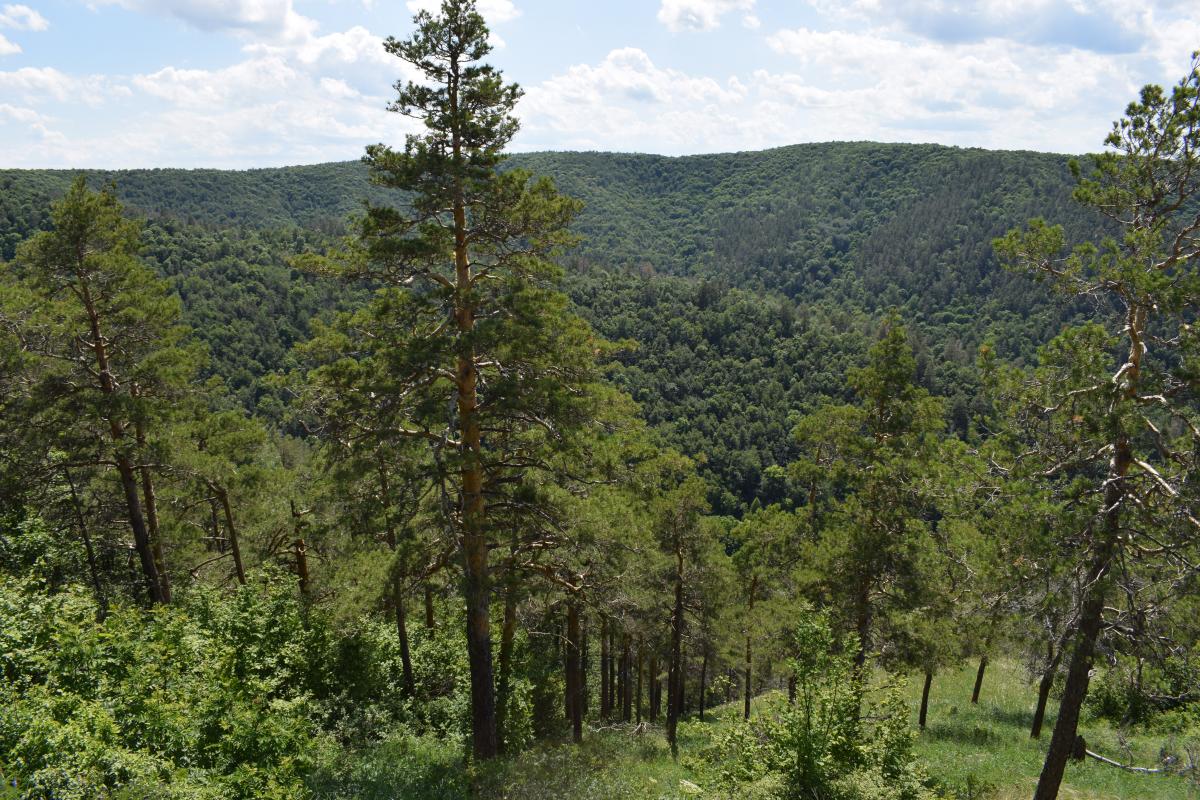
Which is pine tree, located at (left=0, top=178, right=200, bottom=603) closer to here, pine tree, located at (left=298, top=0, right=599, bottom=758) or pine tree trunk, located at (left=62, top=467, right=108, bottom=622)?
pine tree trunk, located at (left=62, top=467, right=108, bottom=622)

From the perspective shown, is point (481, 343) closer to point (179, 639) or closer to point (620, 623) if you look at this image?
point (620, 623)

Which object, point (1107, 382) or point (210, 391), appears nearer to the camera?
point (1107, 382)

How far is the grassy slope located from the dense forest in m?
0.11

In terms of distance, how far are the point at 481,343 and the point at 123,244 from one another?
10.2 metres

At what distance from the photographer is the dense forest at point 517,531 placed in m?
8.02

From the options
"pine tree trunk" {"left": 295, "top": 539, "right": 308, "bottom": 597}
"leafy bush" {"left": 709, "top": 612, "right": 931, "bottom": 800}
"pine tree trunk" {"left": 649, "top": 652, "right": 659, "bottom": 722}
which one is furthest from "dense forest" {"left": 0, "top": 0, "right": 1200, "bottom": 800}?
"pine tree trunk" {"left": 649, "top": 652, "right": 659, "bottom": 722}

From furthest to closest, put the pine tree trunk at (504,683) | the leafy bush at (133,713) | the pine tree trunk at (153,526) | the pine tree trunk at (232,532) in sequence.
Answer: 1. the pine tree trunk at (232,532)
2. the pine tree trunk at (153,526)
3. the pine tree trunk at (504,683)
4. the leafy bush at (133,713)

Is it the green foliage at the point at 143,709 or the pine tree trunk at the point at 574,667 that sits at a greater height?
the green foliage at the point at 143,709

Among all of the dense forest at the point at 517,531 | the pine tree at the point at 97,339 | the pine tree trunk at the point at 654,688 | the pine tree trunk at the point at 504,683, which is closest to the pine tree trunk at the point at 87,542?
the dense forest at the point at 517,531

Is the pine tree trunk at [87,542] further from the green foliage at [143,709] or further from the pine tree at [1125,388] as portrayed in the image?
the pine tree at [1125,388]

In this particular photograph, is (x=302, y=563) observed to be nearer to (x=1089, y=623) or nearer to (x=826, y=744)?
(x=826, y=744)

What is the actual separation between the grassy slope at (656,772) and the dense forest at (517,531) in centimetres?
11

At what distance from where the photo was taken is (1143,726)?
15.8 metres

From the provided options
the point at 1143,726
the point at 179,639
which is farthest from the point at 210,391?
the point at 1143,726
